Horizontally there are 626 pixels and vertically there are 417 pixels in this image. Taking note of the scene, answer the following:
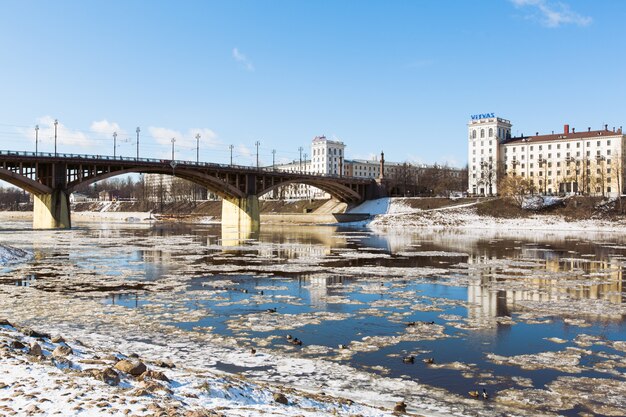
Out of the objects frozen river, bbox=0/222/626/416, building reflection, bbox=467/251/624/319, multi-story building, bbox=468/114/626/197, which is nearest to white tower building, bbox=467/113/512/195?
multi-story building, bbox=468/114/626/197

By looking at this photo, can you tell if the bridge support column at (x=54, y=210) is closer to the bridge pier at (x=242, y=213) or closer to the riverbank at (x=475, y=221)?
the bridge pier at (x=242, y=213)

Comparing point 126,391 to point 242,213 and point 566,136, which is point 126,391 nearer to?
point 242,213

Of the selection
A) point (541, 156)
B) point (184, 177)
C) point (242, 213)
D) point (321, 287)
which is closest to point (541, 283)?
point (321, 287)

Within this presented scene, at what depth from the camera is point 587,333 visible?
47.1 feet

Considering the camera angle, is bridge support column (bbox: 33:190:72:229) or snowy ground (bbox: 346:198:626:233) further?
snowy ground (bbox: 346:198:626:233)

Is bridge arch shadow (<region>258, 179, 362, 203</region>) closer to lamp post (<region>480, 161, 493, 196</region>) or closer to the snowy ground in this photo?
the snowy ground

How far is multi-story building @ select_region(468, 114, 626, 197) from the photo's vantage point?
13880 centimetres

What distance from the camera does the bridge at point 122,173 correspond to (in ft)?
248

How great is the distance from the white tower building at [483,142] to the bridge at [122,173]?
167 ft

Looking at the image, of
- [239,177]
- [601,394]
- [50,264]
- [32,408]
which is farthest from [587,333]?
[239,177]

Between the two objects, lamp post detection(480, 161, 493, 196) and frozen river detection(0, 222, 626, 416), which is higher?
lamp post detection(480, 161, 493, 196)

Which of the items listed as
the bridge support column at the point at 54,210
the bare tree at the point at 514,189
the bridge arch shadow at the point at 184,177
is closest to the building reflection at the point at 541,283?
the bridge support column at the point at 54,210

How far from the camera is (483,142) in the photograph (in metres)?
162

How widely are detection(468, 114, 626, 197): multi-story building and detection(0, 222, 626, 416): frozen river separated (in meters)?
117
